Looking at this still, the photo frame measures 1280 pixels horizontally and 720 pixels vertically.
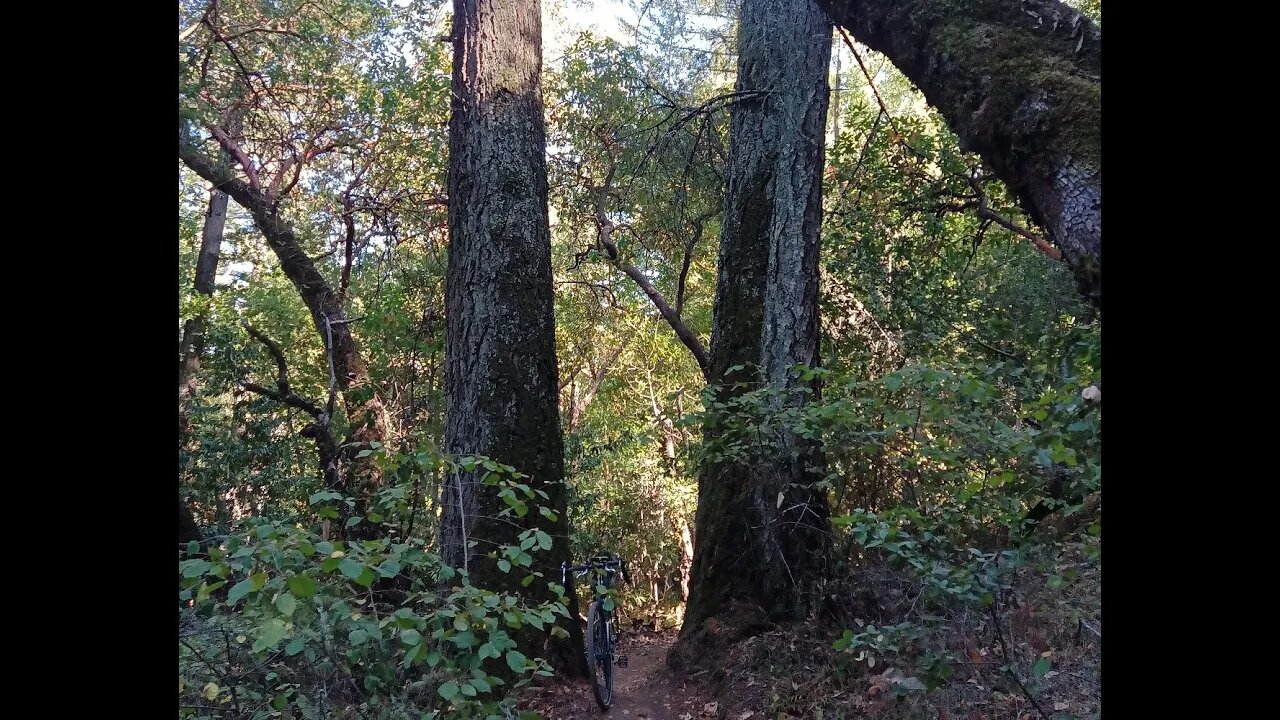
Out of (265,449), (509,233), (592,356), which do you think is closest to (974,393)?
(509,233)

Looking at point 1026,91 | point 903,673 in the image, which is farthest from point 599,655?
point 1026,91

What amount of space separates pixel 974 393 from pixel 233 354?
10.3 m

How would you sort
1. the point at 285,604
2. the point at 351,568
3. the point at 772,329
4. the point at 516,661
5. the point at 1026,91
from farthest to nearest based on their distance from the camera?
the point at 772,329 → the point at 1026,91 → the point at 516,661 → the point at 351,568 → the point at 285,604

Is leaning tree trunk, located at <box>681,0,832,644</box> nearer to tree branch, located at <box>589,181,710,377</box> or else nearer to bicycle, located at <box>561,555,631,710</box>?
bicycle, located at <box>561,555,631,710</box>

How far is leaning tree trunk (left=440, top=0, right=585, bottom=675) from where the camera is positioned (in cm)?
515

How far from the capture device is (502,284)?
5328 mm

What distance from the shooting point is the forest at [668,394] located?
2.67m

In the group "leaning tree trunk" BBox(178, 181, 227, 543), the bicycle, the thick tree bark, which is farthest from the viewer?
the thick tree bark

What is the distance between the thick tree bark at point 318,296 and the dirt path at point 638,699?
→ 14.1ft

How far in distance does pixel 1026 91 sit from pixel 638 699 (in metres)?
5.41

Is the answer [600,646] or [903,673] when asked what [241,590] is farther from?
[600,646]

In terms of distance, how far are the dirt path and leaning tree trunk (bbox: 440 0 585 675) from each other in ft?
0.71

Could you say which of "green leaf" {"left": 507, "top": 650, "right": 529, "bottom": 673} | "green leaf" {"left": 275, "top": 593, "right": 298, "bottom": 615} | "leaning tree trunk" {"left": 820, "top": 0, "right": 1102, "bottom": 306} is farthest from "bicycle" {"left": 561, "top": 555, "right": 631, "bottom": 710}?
"leaning tree trunk" {"left": 820, "top": 0, "right": 1102, "bottom": 306}

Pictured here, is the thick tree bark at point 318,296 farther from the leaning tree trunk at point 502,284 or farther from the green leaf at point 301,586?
the green leaf at point 301,586
